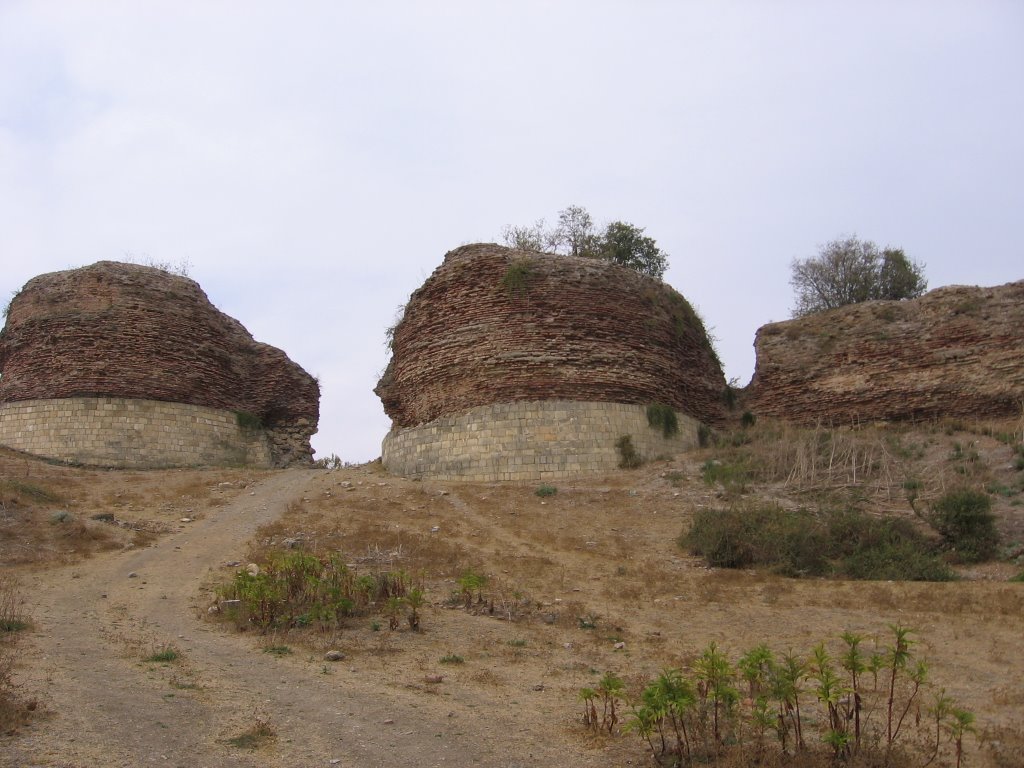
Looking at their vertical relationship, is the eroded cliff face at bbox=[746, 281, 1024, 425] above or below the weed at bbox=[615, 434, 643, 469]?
above

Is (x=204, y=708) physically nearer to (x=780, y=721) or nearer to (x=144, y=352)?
(x=780, y=721)

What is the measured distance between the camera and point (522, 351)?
20.5 metres

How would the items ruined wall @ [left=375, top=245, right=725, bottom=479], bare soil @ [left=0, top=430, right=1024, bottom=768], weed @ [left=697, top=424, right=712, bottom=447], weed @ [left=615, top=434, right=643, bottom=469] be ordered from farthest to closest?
weed @ [left=697, top=424, right=712, bottom=447]
ruined wall @ [left=375, top=245, right=725, bottom=479]
weed @ [left=615, top=434, right=643, bottom=469]
bare soil @ [left=0, top=430, right=1024, bottom=768]

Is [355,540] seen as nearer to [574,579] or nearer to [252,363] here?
[574,579]

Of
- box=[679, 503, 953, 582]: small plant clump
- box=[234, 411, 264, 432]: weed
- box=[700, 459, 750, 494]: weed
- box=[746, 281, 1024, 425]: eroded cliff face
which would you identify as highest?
box=[746, 281, 1024, 425]: eroded cliff face

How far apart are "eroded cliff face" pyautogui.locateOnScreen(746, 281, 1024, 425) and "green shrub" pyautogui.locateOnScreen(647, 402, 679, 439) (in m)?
3.55

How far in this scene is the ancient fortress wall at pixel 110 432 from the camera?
21406mm

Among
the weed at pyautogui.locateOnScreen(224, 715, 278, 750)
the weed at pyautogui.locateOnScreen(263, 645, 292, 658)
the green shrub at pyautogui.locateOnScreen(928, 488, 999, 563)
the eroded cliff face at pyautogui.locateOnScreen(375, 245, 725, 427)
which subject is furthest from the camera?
the eroded cliff face at pyautogui.locateOnScreen(375, 245, 725, 427)

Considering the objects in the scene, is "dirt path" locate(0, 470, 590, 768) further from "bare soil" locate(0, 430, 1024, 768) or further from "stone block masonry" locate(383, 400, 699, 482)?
"stone block masonry" locate(383, 400, 699, 482)

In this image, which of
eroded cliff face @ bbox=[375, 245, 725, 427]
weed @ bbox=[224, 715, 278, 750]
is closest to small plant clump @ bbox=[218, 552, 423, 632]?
weed @ bbox=[224, 715, 278, 750]

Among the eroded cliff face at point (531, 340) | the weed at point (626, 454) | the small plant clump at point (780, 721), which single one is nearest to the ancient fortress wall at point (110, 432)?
the eroded cliff face at point (531, 340)

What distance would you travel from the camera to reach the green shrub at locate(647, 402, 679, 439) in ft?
68.0

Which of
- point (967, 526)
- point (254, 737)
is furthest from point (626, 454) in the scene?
point (254, 737)

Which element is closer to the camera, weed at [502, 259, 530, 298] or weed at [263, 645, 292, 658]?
weed at [263, 645, 292, 658]
